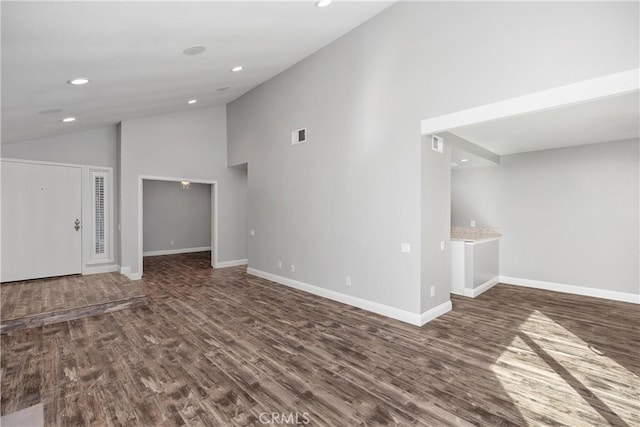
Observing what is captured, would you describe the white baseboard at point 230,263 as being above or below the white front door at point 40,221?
below

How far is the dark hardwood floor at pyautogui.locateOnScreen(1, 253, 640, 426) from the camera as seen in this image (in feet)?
7.43

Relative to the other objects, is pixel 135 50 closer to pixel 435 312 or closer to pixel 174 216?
pixel 435 312

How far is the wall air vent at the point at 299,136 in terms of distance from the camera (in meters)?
5.64

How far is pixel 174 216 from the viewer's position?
10195 millimetres

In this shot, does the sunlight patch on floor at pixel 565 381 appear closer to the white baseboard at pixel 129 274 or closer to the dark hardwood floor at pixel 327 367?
the dark hardwood floor at pixel 327 367

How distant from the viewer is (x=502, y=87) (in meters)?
3.16

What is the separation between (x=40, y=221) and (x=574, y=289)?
9.90 m

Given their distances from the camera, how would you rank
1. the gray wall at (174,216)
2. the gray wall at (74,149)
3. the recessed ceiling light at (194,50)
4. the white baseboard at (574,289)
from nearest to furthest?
the recessed ceiling light at (194,50) → the white baseboard at (574,289) → the gray wall at (74,149) → the gray wall at (174,216)

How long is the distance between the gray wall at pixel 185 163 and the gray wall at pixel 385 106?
150 cm

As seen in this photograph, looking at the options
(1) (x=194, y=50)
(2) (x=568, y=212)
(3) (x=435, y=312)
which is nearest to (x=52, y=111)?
(1) (x=194, y=50)

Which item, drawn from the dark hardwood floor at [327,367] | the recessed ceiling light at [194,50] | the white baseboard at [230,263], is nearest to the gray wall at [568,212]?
the dark hardwood floor at [327,367]

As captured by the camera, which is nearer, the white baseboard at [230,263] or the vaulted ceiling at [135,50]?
the vaulted ceiling at [135,50]

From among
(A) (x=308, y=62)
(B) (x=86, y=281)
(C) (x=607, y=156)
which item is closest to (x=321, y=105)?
(A) (x=308, y=62)

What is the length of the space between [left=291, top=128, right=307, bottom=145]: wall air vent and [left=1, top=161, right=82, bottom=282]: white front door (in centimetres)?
449
